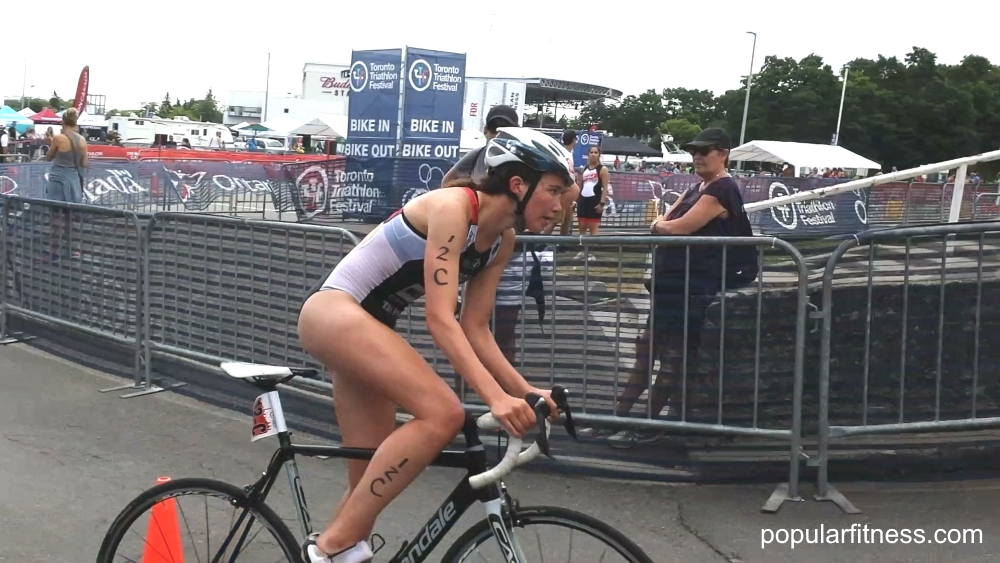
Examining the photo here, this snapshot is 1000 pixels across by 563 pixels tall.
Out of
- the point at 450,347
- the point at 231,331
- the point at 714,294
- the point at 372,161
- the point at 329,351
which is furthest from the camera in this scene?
the point at 372,161

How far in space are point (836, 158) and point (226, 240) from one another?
123 ft

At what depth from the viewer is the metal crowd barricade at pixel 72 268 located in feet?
25.4

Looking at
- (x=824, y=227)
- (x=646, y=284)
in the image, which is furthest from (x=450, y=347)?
(x=824, y=227)

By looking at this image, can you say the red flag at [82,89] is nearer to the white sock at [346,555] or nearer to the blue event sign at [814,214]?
the blue event sign at [814,214]

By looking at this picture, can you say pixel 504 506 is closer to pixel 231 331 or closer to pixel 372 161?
pixel 231 331

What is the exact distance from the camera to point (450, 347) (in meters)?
2.89

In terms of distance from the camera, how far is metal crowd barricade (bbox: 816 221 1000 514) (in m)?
5.27

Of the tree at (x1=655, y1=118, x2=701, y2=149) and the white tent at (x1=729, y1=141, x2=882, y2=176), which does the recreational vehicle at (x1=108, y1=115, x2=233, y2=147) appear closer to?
the white tent at (x1=729, y1=141, x2=882, y2=176)

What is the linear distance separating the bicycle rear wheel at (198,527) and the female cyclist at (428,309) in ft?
0.71

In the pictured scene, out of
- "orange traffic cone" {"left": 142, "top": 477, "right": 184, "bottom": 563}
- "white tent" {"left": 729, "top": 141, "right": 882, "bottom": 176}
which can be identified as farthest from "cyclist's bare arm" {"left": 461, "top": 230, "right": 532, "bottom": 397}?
"white tent" {"left": 729, "top": 141, "right": 882, "bottom": 176}

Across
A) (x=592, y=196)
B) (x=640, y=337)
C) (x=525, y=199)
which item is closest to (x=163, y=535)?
(x=525, y=199)

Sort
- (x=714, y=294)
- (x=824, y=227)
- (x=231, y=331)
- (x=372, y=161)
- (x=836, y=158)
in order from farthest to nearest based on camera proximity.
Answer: (x=836, y=158) → (x=824, y=227) → (x=372, y=161) → (x=231, y=331) → (x=714, y=294)

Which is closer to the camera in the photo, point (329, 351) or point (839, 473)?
point (329, 351)

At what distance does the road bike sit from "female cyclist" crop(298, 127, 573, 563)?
85 mm
